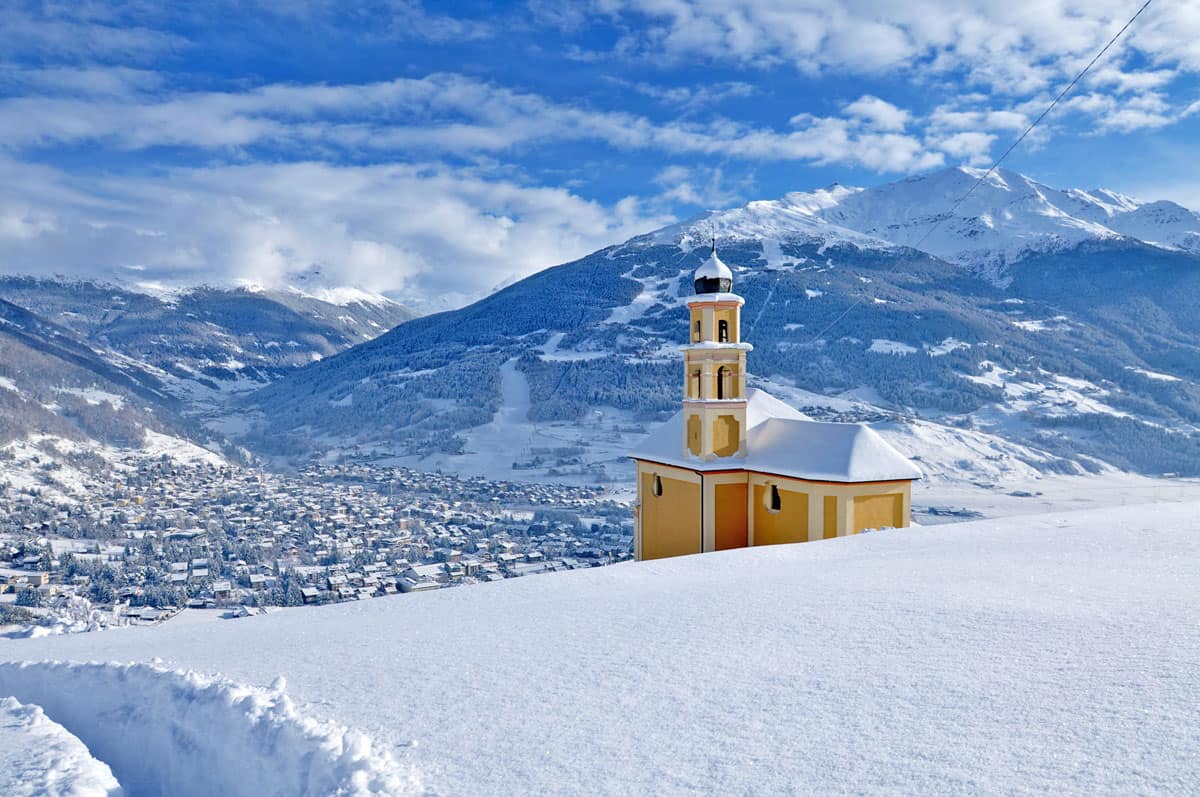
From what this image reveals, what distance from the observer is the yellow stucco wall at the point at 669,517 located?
2208 cm

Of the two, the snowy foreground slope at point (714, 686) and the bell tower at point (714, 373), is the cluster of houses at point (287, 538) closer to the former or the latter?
the bell tower at point (714, 373)

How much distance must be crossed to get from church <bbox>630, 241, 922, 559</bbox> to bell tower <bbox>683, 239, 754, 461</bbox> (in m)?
0.03

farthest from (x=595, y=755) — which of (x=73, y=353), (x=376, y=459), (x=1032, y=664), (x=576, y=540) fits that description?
(x=73, y=353)

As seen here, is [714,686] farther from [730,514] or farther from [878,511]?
[730,514]

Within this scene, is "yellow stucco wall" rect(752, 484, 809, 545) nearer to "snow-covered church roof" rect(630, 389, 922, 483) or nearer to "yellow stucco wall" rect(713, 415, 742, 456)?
"snow-covered church roof" rect(630, 389, 922, 483)

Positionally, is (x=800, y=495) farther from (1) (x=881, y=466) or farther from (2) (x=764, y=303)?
(2) (x=764, y=303)

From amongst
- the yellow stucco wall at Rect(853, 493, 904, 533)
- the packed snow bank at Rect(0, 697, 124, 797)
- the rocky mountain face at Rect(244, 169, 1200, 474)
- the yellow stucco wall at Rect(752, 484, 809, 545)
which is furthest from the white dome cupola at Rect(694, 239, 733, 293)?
the rocky mountain face at Rect(244, 169, 1200, 474)

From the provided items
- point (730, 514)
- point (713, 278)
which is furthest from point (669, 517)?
point (713, 278)

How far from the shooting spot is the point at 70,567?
47.2m

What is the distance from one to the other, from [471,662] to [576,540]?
4798 cm

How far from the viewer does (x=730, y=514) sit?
71.2 feet

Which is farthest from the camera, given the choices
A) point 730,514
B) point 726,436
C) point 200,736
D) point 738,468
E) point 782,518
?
point 726,436

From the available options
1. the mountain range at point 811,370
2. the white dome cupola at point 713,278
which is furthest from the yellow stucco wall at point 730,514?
the mountain range at point 811,370

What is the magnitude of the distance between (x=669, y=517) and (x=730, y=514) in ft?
7.43
